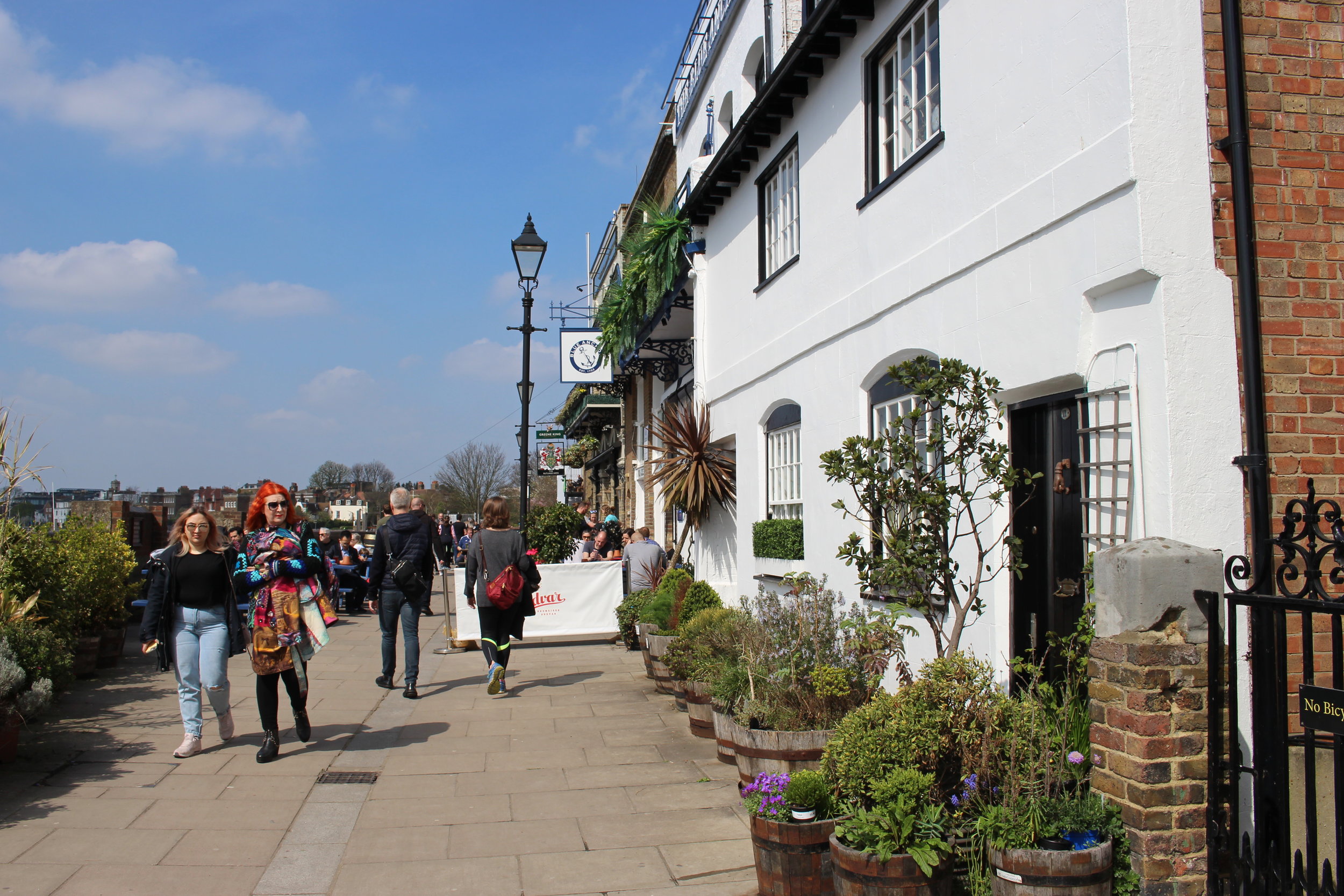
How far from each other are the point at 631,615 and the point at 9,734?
6882mm

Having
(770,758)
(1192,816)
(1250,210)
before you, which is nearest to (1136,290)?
(1250,210)

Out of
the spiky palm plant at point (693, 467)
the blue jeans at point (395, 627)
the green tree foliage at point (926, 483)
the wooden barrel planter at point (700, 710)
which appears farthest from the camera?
the spiky palm plant at point (693, 467)

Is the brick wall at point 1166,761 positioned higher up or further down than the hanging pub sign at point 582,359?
further down

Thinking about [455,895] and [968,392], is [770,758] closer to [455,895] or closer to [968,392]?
[455,895]

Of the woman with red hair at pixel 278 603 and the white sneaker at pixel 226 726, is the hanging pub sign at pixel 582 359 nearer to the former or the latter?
the woman with red hair at pixel 278 603

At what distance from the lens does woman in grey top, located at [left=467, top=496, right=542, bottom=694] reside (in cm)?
888

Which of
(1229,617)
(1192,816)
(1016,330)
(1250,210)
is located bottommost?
(1192,816)

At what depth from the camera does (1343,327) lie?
164 inches

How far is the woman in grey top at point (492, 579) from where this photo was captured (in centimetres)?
888

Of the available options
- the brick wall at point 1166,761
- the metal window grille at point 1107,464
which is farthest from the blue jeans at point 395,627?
the brick wall at point 1166,761

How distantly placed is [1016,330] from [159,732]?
6.66m

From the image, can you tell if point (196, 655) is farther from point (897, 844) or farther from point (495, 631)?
point (897, 844)

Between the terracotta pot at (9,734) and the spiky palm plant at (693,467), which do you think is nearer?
the terracotta pot at (9,734)

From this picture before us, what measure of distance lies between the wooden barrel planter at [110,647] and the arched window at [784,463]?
269 inches
